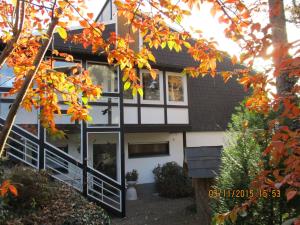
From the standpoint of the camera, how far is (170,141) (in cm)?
1814

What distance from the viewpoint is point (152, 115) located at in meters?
16.4

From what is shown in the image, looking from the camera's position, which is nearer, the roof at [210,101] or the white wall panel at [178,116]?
the white wall panel at [178,116]

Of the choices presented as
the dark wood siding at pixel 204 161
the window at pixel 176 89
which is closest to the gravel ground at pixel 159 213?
the dark wood siding at pixel 204 161

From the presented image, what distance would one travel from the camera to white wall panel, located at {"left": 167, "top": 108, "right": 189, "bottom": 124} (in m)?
17.0

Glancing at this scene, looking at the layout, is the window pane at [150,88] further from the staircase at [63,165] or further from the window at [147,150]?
the staircase at [63,165]

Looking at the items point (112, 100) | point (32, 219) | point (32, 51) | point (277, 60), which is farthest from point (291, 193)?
point (112, 100)

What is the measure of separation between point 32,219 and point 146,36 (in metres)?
4.80

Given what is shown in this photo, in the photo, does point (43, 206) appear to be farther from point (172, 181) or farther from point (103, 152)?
point (172, 181)

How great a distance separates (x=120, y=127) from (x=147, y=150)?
4405 millimetres

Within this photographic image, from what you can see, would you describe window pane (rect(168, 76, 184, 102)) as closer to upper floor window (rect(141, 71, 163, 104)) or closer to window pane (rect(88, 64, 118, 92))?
upper floor window (rect(141, 71, 163, 104))

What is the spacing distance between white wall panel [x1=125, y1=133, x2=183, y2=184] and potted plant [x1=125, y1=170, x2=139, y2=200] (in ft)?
1.21

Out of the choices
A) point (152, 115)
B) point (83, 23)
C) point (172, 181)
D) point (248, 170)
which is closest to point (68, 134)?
point (152, 115)

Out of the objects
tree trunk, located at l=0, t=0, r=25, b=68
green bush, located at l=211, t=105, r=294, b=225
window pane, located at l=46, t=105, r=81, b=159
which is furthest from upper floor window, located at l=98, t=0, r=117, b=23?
tree trunk, located at l=0, t=0, r=25, b=68

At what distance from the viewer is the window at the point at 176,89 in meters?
17.3
